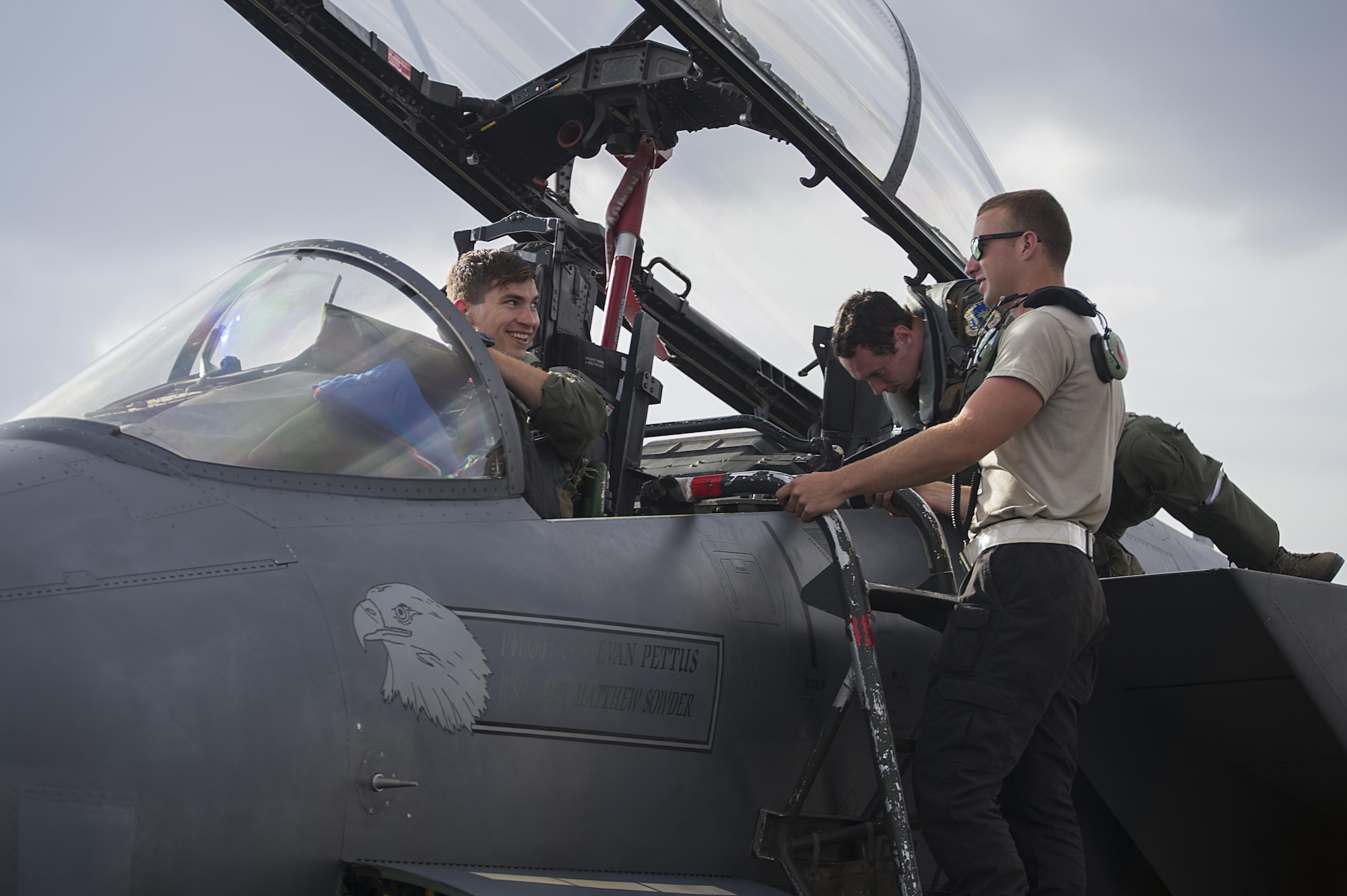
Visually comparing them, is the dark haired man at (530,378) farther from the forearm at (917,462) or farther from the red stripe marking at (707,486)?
the forearm at (917,462)

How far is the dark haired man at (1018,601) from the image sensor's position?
264 centimetres

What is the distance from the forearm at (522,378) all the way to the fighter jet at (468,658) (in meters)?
0.27

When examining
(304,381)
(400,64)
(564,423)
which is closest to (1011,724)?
(564,423)

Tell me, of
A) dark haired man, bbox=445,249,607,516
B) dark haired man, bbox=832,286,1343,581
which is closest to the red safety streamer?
dark haired man, bbox=445,249,607,516

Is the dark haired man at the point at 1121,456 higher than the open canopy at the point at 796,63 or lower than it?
lower

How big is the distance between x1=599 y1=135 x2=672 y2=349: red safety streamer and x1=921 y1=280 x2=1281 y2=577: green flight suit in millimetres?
2514

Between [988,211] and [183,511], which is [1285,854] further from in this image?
[183,511]

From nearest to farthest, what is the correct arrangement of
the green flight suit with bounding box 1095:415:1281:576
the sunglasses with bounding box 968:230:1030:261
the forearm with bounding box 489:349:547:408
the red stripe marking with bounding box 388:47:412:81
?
1. the sunglasses with bounding box 968:230:1030:261
2. the forearm with bounding box 489:349:547:408
3. the green flight suit with bounding box 1095:415:1281:576
4. the red stripe marking with bounding box 388:47:412:81

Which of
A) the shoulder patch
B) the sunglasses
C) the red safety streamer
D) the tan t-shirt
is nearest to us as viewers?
the tan t-shirt

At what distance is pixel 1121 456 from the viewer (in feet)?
12.8

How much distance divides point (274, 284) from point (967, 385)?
1.85m

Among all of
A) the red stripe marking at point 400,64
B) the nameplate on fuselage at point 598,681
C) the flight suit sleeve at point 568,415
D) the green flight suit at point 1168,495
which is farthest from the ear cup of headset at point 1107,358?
the red stripe marking at point 400,64

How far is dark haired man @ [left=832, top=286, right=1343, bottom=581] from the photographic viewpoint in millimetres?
3896

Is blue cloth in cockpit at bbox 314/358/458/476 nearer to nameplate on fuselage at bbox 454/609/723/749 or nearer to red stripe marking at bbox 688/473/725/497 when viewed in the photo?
nameplate on fuselage at bbox 454/609/723/749
